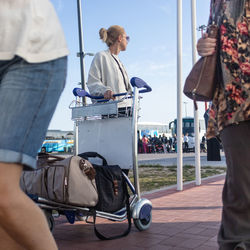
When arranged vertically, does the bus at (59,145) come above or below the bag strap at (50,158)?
below

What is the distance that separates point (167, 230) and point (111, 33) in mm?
2076

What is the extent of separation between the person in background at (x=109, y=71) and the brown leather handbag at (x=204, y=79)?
1.49 metres

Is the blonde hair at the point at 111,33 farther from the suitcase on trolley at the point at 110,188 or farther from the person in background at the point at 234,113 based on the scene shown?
the person in background at the point at 234,113

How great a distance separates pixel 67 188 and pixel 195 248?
3.53 feet

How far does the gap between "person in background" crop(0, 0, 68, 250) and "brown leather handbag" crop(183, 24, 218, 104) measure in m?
0.79

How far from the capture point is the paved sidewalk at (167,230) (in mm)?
2863

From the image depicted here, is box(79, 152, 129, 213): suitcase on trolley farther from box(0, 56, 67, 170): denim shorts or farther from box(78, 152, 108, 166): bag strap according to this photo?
box(0, 56, 67, 170): denim shorts

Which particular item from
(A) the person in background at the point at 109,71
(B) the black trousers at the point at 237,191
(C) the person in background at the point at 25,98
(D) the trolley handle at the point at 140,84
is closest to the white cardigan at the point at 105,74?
(A) the person in background at the point at 109,71

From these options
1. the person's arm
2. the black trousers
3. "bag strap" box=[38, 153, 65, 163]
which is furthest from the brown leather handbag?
the person's arm

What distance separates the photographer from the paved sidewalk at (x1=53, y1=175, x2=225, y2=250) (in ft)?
9.39

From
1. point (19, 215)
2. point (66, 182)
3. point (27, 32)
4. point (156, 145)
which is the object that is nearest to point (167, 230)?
point (66, 182)

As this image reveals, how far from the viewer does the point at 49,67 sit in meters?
1.49

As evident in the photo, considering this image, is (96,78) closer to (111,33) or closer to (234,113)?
(111,33)

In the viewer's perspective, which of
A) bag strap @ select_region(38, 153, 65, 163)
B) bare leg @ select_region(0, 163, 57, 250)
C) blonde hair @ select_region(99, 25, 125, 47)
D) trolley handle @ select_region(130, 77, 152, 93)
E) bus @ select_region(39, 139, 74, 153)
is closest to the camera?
bare leg @ select_region(0, 163, 57, 250)
